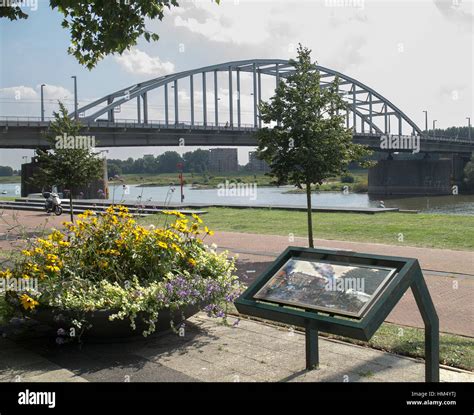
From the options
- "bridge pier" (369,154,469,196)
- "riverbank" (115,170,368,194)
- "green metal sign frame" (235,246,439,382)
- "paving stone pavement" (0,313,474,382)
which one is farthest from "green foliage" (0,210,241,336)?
"bridge pier" (369,154,469,196)

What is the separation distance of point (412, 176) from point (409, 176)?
52 centimetres

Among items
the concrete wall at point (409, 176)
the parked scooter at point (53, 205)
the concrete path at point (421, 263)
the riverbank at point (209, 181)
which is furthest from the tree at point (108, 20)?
the concrete wall at point (409, 176)

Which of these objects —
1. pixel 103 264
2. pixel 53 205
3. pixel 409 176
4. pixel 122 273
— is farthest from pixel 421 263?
pixel 409 176

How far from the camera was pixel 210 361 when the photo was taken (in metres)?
4.89

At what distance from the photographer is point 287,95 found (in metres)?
11.6

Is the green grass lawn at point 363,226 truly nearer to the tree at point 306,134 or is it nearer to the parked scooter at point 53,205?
the tree at point 306,134

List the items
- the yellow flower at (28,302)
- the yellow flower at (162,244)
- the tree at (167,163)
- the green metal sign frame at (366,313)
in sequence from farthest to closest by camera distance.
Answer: the tree at (167,163) → the yellow flower at (162,244) → the yellow flower at (28,302) → the green metal sign frame at (366,313)

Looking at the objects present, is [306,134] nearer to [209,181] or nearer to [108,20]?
[108,20]

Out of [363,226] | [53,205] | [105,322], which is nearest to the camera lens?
[105,322]

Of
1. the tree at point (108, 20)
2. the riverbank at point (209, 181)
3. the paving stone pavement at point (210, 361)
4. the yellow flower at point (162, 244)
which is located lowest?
the paving stone pavement at point (210, 361)

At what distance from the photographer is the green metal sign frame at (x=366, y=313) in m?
3.84

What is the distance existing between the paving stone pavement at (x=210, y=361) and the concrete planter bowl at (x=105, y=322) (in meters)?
0.09
